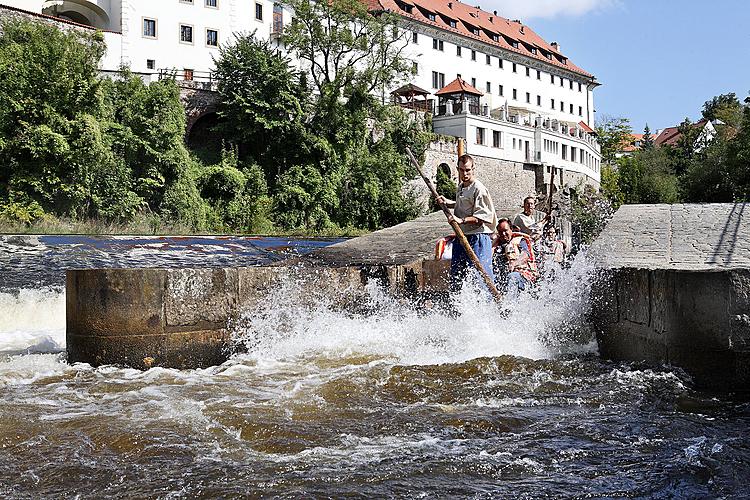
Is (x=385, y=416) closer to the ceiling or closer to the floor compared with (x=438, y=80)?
closer to the floor

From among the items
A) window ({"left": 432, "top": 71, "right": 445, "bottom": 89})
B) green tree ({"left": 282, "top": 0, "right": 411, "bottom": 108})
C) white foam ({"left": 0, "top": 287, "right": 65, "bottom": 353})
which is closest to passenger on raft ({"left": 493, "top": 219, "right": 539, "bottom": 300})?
white foam ({"left": 0, "top": 287, "right": 65, "bottom": 353})

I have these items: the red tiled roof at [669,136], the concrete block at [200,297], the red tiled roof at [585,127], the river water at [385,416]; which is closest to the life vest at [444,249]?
the river water at [385,416]

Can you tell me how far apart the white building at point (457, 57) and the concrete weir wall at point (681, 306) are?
1444 inches

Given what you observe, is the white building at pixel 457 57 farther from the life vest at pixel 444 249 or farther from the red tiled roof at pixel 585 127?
the life vest at pixel 444 249

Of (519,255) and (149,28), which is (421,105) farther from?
(519,255)

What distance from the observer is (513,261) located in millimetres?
11227

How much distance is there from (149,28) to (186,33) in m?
2.72

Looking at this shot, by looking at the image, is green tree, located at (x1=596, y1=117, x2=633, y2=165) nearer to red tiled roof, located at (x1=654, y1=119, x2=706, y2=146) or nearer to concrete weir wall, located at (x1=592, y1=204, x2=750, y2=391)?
red tiled roof, located at (x1=654, y1=119, x2=706, y2=146)

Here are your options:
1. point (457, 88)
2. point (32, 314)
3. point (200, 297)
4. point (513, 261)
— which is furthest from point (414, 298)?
point (457, 88)

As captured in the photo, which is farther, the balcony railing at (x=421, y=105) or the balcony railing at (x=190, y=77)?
the balcony railing at (x=421, y=105)

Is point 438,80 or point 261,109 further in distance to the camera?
point 438,80

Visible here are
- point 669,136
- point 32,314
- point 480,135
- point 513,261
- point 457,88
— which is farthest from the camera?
point 669,136

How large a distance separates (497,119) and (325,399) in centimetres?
5611

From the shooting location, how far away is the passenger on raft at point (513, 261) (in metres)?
10.1
